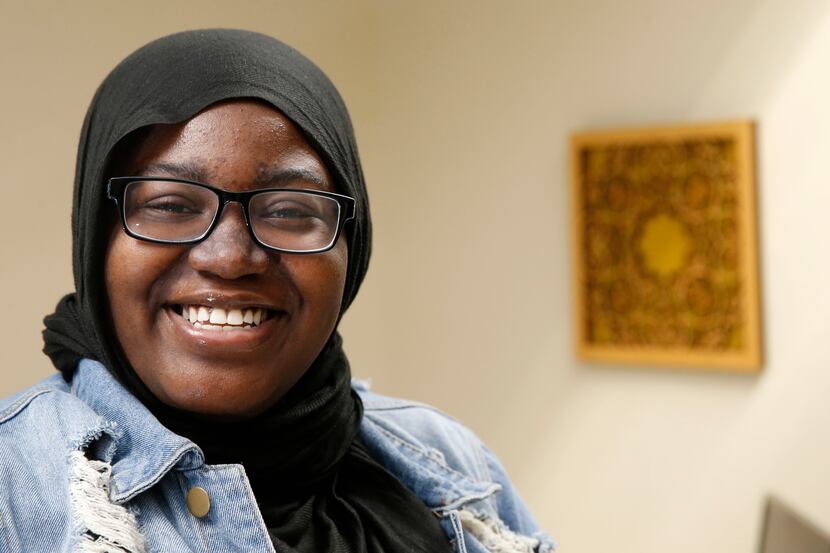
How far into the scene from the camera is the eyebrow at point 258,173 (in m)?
0.85

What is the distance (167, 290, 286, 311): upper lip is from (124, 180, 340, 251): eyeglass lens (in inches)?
2.0

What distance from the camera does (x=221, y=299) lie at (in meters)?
0.85

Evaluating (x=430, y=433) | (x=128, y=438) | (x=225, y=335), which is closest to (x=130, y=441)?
(x=128, y=438)

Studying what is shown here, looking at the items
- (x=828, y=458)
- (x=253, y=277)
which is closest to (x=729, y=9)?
(x=828, y=458)

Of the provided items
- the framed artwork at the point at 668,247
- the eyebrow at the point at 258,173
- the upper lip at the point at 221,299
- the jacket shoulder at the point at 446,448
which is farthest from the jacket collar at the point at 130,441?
the framed artwork at the point at 668,247

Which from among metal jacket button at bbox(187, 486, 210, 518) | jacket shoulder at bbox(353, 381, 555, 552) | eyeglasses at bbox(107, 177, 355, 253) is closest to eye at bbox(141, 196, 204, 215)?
eyeglasses at bbox(107, 177, 355, 253)

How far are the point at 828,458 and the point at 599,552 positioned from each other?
652mm

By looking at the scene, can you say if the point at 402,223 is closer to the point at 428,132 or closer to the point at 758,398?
the point at 428,132

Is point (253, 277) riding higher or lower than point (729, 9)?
lower

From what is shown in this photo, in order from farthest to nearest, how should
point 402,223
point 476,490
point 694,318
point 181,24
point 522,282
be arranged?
point 402,223 → point 522,282 → point 694,318 → point 181,24 → point 476,490

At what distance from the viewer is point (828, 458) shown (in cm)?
219

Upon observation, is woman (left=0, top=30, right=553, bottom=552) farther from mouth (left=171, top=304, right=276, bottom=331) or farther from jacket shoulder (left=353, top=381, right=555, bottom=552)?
jacket shoulder (left=353, top=381, right=555, bottom=552)

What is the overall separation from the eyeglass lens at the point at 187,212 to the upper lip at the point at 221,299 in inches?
2.0

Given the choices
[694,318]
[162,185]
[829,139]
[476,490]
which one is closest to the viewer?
[162,185]
